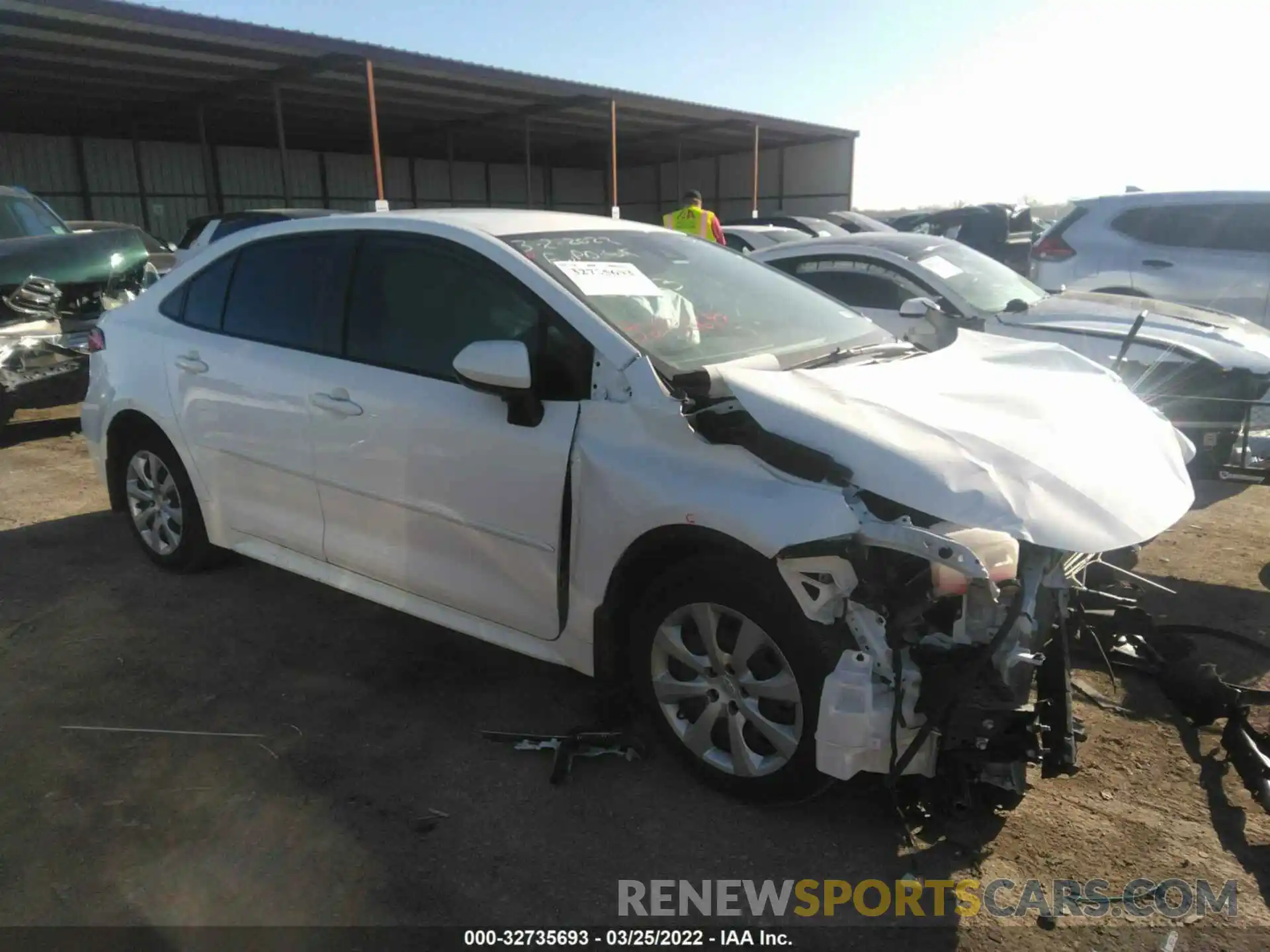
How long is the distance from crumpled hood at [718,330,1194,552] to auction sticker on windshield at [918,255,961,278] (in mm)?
3269

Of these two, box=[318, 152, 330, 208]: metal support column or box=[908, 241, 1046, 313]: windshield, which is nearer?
box=[908, 241, 1046, 313]: windshield

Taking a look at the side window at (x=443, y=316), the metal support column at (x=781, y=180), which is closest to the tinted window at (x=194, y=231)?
the side window at (x=443, y=316)

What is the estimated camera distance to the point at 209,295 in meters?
4.14

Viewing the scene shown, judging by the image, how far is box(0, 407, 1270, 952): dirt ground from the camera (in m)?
2.38

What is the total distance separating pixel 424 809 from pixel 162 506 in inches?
99.6

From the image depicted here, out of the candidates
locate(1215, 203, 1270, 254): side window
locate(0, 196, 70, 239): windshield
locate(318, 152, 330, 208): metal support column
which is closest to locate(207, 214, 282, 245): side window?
locate(0, 196, 70, 239): windshield

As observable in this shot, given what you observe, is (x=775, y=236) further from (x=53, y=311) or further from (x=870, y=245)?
(x=53, y=311)

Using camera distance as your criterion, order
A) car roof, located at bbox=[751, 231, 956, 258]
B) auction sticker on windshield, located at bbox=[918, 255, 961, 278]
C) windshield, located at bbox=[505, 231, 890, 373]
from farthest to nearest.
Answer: car roof, located at bbox=[751, 231, 956, 258]
auction sticker on windshield, located at bbox=[918, 255, 961, 278]
windshield, located at bbox=[505, 231, 890, 373]

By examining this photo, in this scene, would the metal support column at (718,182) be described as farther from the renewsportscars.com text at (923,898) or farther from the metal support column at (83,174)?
the renewsportscars.com text at (923,898)

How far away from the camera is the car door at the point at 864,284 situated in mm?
6055

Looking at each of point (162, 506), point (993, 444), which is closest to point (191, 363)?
point (162, 506)

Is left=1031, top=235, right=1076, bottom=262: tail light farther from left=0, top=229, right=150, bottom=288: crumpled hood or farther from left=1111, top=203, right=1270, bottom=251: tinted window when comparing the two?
left=0, top=229, right=150, bottom=288: crumpled hood

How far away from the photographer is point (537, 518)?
2.93 m

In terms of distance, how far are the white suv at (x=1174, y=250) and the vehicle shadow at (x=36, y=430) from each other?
907 cm
